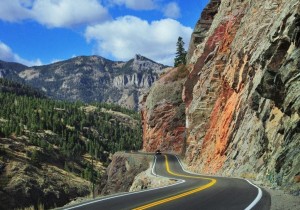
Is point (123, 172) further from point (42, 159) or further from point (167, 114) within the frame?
point (42, 159)

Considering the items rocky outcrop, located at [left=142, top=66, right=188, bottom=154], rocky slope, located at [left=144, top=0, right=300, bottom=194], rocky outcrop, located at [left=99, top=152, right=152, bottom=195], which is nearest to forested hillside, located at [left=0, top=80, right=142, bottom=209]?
rocky outcrop, located at [left=142, top=66, right=188, bottom=154]

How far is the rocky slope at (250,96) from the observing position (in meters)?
24.3

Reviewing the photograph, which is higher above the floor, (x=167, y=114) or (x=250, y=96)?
(x=167, y=114)

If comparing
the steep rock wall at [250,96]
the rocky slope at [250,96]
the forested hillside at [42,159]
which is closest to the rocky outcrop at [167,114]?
the rocky slope at [250,96]

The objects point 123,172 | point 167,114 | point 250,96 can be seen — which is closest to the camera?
point 250,96

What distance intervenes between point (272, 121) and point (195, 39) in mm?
53840

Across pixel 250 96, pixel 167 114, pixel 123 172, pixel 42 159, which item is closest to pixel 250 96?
pixel 250 96

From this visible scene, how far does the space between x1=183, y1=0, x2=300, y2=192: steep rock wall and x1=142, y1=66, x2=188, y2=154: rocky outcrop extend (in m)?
11.1

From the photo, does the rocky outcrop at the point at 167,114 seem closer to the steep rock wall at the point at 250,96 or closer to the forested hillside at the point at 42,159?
the steep rock wall at the point at 250,96

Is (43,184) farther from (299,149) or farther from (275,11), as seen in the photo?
(299,149)

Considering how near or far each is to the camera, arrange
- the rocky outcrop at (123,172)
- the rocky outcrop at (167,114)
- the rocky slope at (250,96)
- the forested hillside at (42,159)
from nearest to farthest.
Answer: the rocky slope at (250,96)
the rocky outcrop at (123,172)
the rocky outcrop at (167,114)
the forested hillside at (42,159)

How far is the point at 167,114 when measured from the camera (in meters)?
82.0

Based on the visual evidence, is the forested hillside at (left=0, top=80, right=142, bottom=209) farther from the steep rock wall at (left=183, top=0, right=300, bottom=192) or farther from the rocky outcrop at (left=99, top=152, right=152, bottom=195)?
the steep rock wall at (left=183, top=0, right=300, bottom=192)

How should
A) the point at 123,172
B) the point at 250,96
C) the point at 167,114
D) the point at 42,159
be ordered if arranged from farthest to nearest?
1. the point at 42,159
2. the point at 167,114
3. the point at 123,172
4. the point at 250,96
